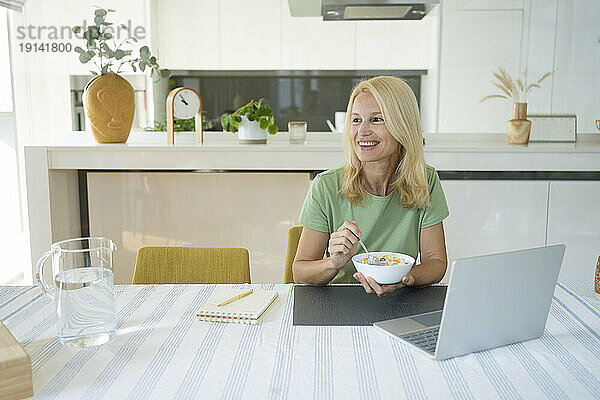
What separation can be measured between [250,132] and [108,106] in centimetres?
67

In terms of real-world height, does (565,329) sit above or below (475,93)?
below

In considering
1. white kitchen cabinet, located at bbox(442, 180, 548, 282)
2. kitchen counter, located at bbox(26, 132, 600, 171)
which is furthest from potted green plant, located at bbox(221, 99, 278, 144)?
white kitchen cabinet, located at bbox(442, 180, 548, 282)

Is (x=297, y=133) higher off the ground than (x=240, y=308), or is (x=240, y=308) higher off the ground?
(x=297, y=133)

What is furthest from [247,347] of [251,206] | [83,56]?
[83,56]

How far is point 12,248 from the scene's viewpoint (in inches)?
134

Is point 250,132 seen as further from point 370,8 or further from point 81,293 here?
point 81,293

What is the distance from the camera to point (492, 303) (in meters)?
1.00

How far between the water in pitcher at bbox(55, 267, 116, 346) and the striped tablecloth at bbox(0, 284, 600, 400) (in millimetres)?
24

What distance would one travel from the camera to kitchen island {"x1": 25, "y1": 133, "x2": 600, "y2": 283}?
265 centimetres

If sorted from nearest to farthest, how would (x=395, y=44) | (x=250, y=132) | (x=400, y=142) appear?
(x=400, y=142) → (x=250, y=132) → (x=395, y=44)

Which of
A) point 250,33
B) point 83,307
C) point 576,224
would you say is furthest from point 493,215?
point 250,33

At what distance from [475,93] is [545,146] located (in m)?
0.68

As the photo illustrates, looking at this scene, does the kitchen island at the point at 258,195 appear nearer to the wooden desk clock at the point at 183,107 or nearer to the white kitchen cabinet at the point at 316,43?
the wooden desk clock at the point at 183,107

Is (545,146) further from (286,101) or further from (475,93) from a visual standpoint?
(286,101)
